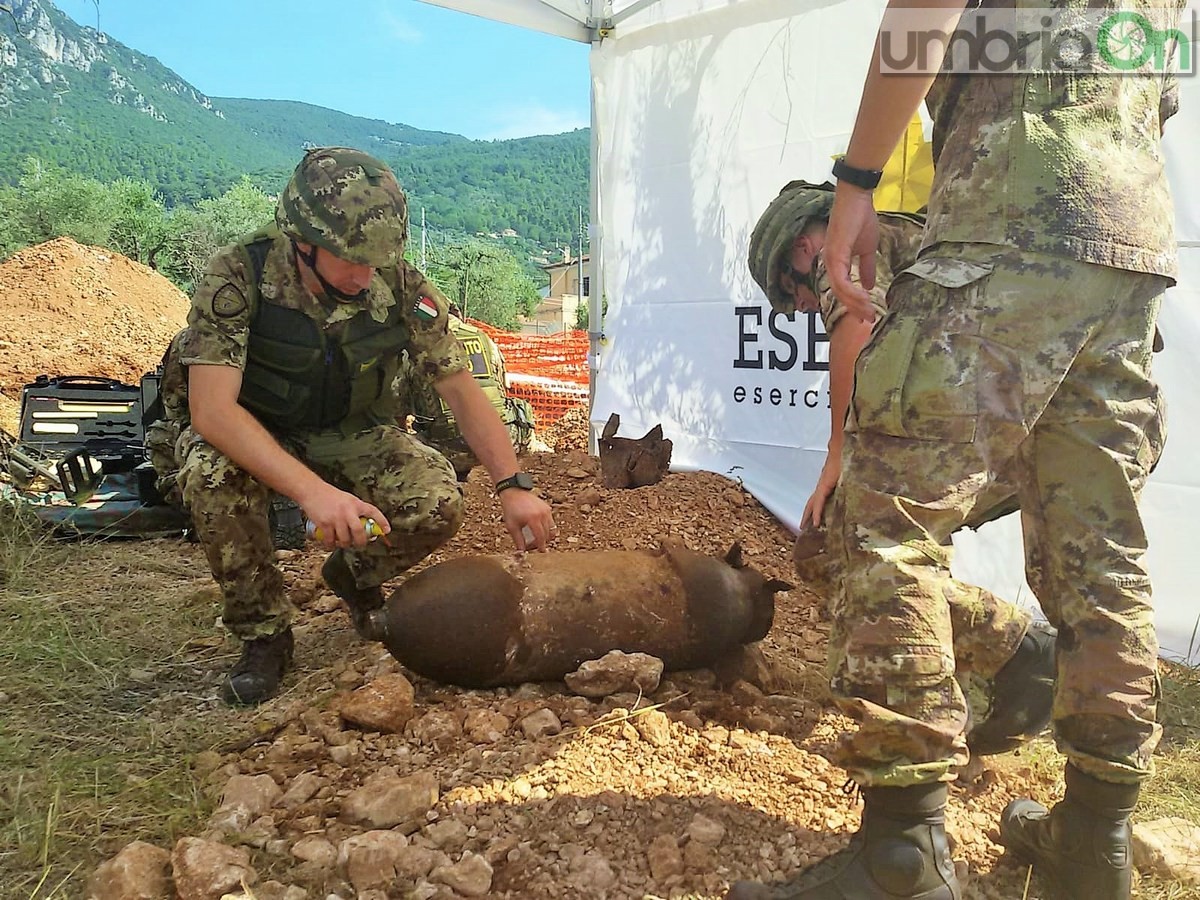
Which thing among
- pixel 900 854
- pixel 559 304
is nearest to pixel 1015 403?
pixel 900 854

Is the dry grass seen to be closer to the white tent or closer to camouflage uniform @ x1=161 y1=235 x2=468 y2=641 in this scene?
camouflage uniform @ x1=161 y1=235 x2=468 y2=641

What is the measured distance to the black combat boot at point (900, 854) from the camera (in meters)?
1.37

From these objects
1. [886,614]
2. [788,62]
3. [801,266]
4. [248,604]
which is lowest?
[248,604]

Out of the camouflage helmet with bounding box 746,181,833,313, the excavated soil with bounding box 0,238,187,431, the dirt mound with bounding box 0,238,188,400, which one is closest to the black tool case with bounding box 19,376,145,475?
the excavated soil with bounding box 0,238,187,431

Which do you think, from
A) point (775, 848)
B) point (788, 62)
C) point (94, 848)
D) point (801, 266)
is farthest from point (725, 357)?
point (94, 848)

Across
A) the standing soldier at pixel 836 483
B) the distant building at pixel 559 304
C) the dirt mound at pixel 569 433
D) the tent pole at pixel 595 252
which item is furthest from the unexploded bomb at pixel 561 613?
the distant building at pixel 559 304

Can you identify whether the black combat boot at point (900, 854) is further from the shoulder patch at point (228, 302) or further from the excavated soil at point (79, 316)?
the excavated soil at point (79, 316)

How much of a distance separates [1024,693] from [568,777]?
3.22 ft

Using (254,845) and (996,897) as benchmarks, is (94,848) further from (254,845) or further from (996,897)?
(996,897)

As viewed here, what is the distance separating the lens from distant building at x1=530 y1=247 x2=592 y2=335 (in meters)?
50.9

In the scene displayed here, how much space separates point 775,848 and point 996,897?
401 mm

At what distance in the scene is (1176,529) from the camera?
2.96m

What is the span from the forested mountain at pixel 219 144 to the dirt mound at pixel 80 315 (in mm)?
57274

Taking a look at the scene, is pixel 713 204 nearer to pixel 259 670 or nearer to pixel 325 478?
pixel 325 478
